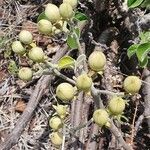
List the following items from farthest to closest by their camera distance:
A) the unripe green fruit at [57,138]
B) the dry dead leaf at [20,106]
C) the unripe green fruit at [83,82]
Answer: the dry dead leaf at [20,106] < the unripe green fruit at [57,138] < the unripe green fruit at [83,82]

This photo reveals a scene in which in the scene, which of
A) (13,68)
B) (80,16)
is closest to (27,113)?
(13,68)

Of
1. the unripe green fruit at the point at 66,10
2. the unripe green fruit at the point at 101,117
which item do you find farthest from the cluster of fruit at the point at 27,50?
the unripe green fruit at the point at 101,117

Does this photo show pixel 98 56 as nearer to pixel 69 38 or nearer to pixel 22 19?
pixel 69 38

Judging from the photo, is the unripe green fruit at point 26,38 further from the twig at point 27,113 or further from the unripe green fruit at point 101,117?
the twig at point 27,113

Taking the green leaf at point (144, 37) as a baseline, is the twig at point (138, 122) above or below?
below

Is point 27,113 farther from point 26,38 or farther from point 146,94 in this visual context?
point 26,38

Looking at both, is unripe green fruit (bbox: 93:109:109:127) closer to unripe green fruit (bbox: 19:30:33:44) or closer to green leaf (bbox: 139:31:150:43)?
unripe green fruit (bbox: 19:30:33:44)

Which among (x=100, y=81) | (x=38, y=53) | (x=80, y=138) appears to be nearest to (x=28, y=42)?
(x=38, y=53)

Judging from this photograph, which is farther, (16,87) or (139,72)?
(16,87)

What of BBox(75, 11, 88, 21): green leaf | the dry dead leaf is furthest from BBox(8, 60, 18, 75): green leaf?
BBox(75, 11, 88, 21): green leaf
